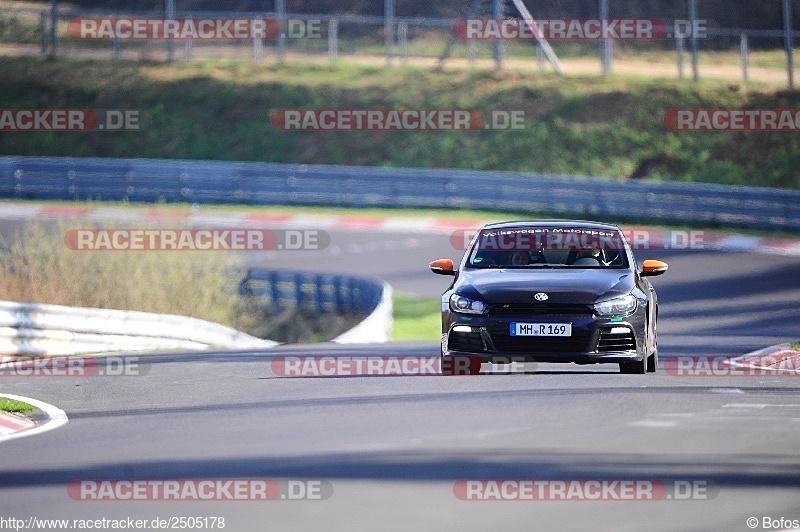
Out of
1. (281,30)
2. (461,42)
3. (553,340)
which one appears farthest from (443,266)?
(461,42)

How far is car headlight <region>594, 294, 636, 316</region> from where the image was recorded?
13266 mm

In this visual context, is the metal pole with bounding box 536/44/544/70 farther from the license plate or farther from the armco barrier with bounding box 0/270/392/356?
the license plate

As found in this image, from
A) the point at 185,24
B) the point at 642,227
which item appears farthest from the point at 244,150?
the point at 642,227

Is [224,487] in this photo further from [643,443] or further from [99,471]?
[643,443]

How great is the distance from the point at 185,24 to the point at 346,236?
23.2 metres

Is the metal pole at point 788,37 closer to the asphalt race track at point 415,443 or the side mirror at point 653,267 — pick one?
the asphalt race track at point 415,443

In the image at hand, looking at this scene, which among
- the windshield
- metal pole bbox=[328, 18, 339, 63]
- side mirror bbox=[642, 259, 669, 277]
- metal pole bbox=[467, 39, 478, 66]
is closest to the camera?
side mirror bbox=[642, 259, 669, 277]

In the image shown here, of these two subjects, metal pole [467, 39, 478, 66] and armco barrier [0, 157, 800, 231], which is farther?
metal pole [467, 39, 478, 66]

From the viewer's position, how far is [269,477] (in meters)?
9.78

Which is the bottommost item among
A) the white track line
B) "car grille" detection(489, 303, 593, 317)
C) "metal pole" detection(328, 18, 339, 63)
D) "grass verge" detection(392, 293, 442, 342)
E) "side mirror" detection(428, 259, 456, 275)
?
"grass verge" detection(392, 293, 442, 342)

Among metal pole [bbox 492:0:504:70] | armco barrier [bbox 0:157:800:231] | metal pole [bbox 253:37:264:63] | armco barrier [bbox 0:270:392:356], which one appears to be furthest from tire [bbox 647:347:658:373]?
metal pole [bbox 253:37:264:63]

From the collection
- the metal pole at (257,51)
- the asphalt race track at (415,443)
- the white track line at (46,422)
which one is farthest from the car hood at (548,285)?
the metal pole at (257,51)

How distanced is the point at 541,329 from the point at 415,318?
13322 mm

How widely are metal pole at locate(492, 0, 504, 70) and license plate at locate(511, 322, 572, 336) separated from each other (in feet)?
107
